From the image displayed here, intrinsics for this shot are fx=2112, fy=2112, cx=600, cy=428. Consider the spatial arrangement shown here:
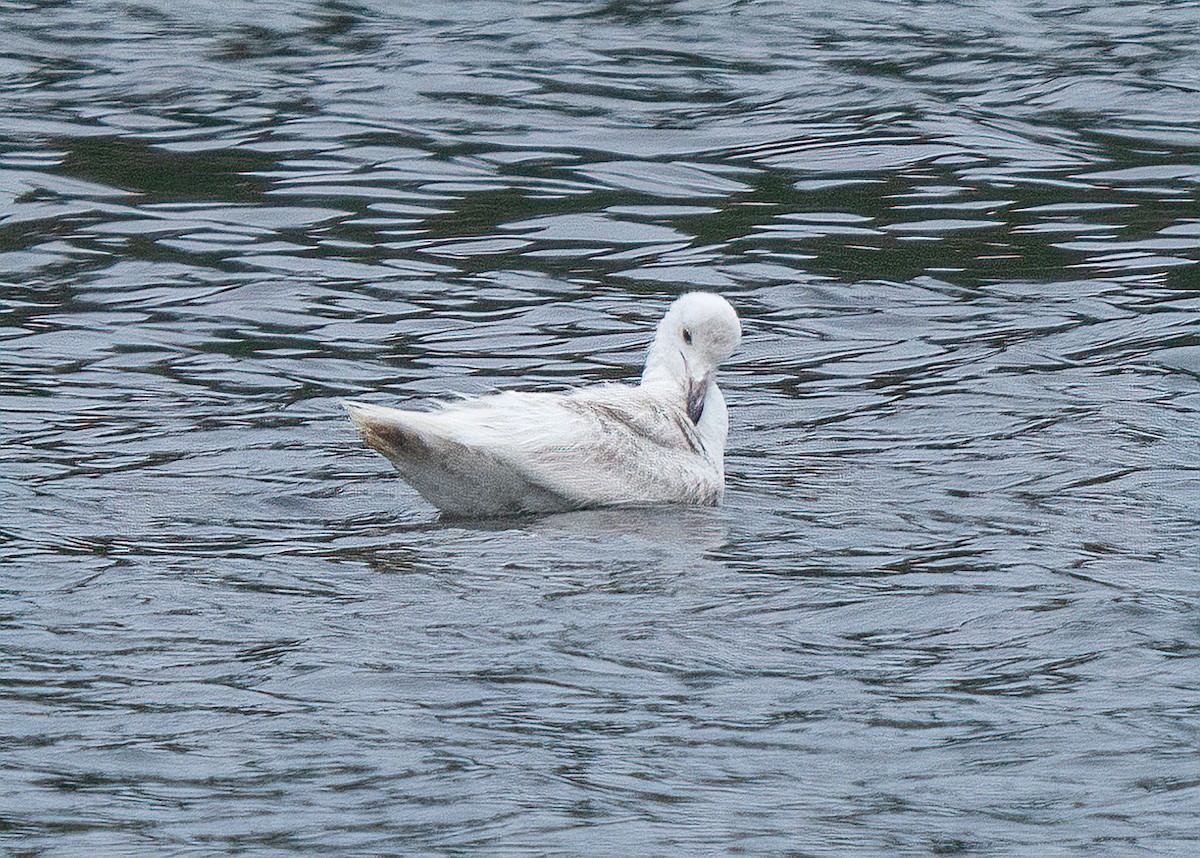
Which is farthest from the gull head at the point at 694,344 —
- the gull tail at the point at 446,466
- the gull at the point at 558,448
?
the gull tail at the point at 446,466

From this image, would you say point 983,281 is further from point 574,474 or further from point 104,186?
point 104,186

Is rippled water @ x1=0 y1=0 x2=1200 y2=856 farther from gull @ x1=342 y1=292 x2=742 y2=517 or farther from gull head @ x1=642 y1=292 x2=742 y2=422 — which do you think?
gull head @ x1=642 y1=292 x2=742 y2=422

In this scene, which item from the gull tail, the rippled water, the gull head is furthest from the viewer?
the gull head

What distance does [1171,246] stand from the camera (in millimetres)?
11922

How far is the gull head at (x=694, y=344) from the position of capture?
865 cm

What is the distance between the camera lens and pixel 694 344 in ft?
28.7

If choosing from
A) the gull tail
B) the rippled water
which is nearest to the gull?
the gull tail

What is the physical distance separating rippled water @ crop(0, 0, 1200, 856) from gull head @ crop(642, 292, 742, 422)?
1.40ft

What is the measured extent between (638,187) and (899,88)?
2.81 meters

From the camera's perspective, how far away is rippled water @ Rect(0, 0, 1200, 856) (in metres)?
5.35

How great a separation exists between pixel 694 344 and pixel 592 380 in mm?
1173

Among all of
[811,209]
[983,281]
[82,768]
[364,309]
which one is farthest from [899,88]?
[82,768]

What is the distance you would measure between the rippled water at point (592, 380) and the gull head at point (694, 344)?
425 millimetres

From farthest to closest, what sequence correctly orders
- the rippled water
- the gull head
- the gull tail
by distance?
the gull head → the gull tail → the rippled water
